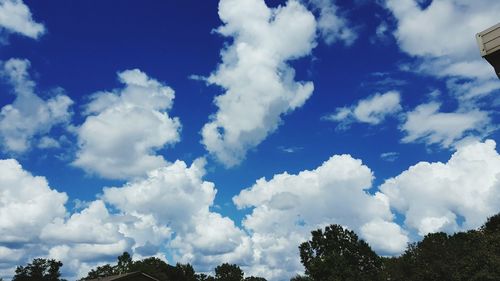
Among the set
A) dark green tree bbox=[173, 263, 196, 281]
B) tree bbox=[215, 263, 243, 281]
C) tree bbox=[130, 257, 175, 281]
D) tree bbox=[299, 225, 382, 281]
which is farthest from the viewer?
tree bbox=[215, 263, 243, 281]

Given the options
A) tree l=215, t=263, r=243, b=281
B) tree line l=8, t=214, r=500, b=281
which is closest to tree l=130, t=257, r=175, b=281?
tree line l=8, t=214, r=500, b=281

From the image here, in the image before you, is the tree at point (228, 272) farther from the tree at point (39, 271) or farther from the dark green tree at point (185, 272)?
the tree at point (39, 271)

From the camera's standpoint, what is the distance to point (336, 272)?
89312 millimetres

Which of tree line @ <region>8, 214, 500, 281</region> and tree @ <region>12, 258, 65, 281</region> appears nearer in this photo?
tree line @ <region>8, 214, 500, 281</region>

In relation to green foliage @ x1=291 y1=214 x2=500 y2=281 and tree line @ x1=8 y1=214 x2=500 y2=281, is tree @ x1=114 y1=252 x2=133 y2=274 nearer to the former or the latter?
tree line @ x1=8 y1=214 x2=500 y2=281

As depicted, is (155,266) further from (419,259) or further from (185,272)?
(419,259)

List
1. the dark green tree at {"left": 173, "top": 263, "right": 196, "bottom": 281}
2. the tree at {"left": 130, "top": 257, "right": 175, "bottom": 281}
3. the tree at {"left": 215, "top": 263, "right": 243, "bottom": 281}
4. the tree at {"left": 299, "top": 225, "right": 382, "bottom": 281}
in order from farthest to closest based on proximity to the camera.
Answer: the tree at {"left": 215, "top": 263, "right": 243, "bottom": 281}, the dark green tree at {"left": 173, "top": 263, "right": 196, "bottom": 281}, the tree at {"left": 130, "top": 257, "right": 175, "bottom": 281}, the tree at {"left": 299, "top": 225, "right": 382, "bottom": 281}

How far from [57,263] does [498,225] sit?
98815mm

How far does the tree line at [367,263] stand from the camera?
4938 cm

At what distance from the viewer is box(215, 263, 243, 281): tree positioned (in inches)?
5753

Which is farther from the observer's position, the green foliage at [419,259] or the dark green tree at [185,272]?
the dark green tree at [185,272]

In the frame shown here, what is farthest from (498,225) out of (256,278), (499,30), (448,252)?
(256,278)

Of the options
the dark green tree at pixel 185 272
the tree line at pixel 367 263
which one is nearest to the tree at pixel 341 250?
the tree line at pixel 367 263

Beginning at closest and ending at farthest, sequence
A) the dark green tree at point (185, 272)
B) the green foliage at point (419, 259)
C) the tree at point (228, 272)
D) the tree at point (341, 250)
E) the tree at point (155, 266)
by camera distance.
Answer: the green foliage at point (419, 259) → the tree at point (341, 250) → the tree at point (155, 266) → the dark green tree at point (185, 272) → the tree at point (228, 272)
